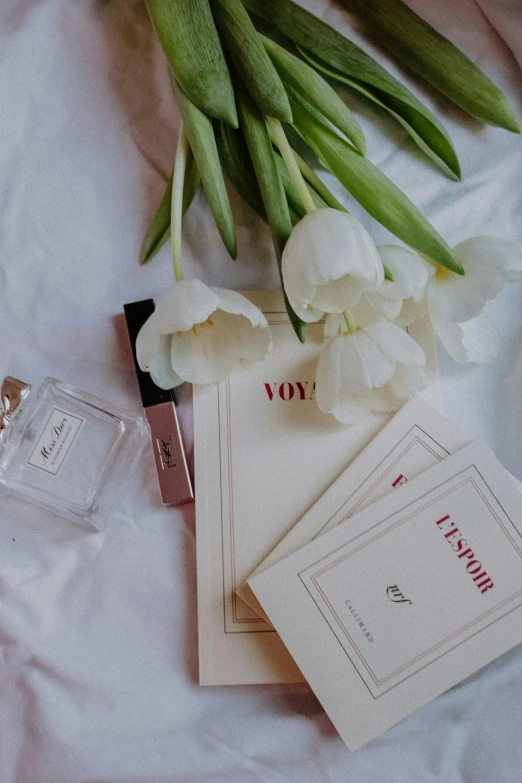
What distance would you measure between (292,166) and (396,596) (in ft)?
1.25

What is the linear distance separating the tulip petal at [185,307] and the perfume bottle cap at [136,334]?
0.14 metres

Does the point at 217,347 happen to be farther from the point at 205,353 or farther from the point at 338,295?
the point at 338,295

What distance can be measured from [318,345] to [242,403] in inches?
3.6

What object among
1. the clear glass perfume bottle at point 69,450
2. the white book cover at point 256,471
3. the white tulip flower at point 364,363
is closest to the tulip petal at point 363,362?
the white tulip flower at point 364,363

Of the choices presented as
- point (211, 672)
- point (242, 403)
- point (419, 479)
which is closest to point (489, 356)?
point (419, 479)

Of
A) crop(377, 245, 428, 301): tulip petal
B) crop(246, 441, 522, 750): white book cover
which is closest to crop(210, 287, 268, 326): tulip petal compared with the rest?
crop(377, 245, 428, 301): tulip petal

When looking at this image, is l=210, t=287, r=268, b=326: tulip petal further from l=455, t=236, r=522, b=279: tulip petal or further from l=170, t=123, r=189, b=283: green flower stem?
l=455, t=236, r=522, b=279: tulip petal

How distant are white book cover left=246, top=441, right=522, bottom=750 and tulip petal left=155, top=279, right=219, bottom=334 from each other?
239 millimetres

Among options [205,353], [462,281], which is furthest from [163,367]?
[462,281]

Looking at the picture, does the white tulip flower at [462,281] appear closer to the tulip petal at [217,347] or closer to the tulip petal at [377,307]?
the tulip petal at [377,307]

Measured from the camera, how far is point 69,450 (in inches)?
29.1

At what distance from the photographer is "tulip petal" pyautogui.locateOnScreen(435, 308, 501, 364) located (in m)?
0.66

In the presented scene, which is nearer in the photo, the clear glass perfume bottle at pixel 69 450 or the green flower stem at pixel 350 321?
the green flower stem at pixel 350 321

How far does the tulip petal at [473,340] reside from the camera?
66 centimetres
